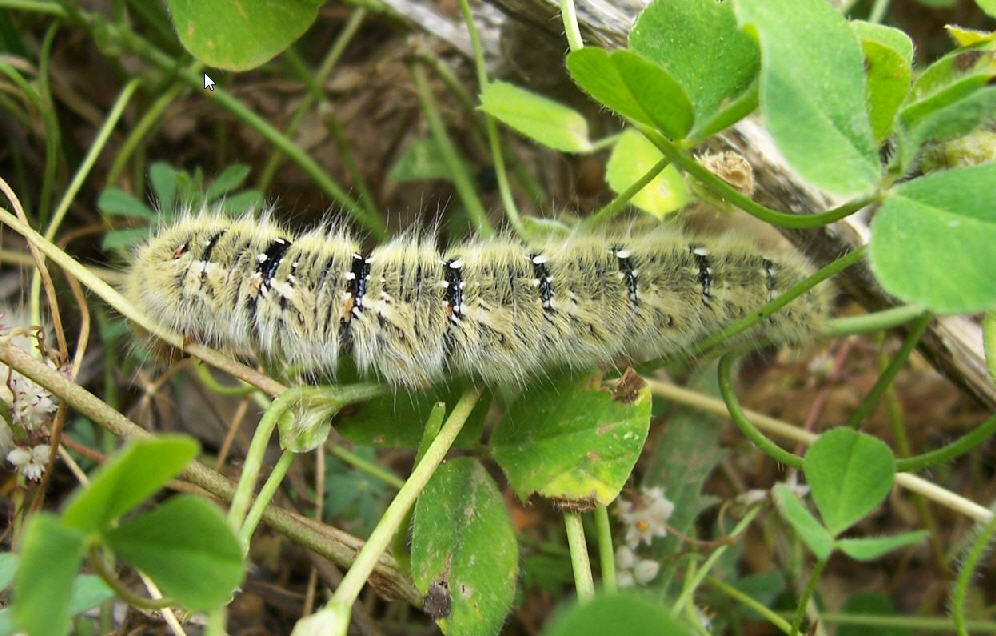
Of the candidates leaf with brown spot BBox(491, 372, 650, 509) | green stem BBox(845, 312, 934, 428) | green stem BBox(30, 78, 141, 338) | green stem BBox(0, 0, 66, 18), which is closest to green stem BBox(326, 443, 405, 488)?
leaf with brown spot BBox(491, 372, 650, 509)

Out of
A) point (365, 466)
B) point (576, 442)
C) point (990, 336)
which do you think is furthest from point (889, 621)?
point (365, 466)

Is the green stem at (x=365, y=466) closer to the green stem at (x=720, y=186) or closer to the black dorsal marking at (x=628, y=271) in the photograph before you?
the black dorsal marking at (x=628, y=271)

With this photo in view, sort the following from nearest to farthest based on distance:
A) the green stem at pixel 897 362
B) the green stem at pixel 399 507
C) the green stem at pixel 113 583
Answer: the green stem at pixel 113 583
the green stem at pixel 399 507
the green stem at pixel 897 362

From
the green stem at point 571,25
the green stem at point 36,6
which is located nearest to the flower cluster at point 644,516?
the green stem at point 571,25

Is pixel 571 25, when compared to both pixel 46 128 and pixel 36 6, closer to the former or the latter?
pixel 46 128

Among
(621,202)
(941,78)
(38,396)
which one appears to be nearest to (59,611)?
(38,396)
